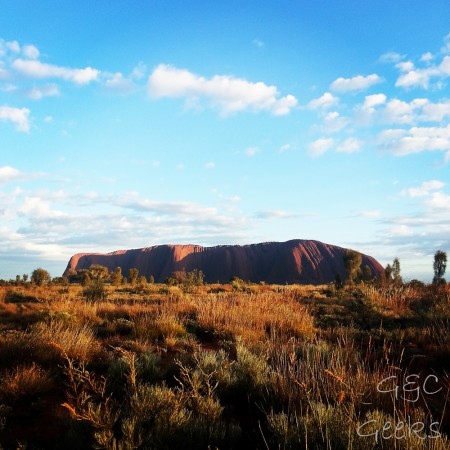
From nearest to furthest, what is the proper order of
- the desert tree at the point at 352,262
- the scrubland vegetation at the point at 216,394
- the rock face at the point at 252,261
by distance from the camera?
the scrubland vegetation at the point at 216,394 < the desert tree at the point at 352,262 < the rock face at the point at 252,261

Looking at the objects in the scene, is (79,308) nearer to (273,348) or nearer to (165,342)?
(165,342)

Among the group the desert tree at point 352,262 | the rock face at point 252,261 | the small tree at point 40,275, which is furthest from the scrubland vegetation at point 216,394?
the rock face at point 252,261

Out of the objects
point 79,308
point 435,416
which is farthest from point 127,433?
point 79,308

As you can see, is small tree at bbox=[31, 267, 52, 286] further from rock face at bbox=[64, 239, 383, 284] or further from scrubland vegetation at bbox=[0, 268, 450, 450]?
rock face at bbox=[64, 239, 383, 284]

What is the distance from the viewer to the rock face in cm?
10988

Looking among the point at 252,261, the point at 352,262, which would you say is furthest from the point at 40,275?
the point at 252,261

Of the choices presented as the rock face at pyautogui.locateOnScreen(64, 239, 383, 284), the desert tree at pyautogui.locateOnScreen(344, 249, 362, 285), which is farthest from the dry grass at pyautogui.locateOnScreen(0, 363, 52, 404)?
the rock face at pyautogui.locateOnScreen(64, 239, 383, 284)

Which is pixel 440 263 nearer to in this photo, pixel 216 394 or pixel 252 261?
pixel 216 394

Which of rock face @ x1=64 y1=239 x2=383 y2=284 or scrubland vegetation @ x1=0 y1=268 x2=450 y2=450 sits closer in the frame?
scrubland vegetation @ x1=0 y1=268 x2=450 y2=450

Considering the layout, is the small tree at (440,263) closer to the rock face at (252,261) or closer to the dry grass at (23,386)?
the dry grass at (23,386)

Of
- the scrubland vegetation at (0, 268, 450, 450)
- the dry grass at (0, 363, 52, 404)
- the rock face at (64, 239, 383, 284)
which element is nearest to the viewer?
the scrubland vegetation at (0, 268, 450, 450)

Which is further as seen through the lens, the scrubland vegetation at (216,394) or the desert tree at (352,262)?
the desert tree at (352,262)

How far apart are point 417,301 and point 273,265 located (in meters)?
103

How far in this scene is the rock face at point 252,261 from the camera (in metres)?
110
